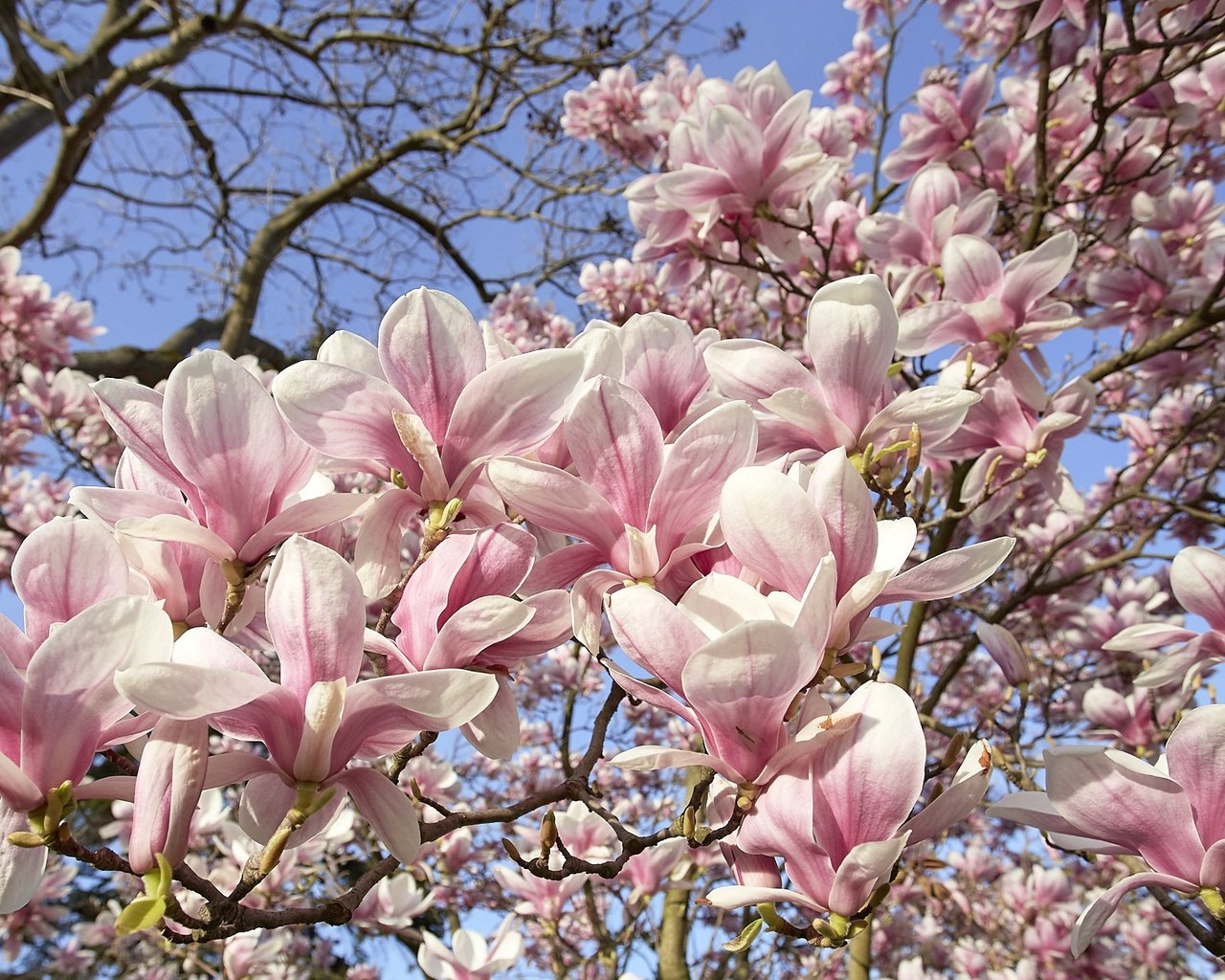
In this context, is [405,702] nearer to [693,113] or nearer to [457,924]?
[693,113]

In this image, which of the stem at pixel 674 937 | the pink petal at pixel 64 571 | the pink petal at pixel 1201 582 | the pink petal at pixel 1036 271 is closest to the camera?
the pink petal at pixel 64 571

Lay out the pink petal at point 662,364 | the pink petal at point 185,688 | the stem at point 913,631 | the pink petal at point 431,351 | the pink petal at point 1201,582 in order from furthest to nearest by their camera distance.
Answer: the stem at point 913,631
the pink petal at point 1201,582
the pink petal at point 662,364
the pink petal at point 431,351
the pink petal at point 185,688

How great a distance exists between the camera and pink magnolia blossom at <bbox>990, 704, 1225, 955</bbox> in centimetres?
60

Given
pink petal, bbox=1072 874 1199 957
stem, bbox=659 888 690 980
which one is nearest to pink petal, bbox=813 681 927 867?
pink petal, bbox=1072 874 1199 957

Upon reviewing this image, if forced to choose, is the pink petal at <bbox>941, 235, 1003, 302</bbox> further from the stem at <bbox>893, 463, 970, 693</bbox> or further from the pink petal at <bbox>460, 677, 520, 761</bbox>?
the pink petal at <bbox>460, 677, 520, 761</bbox>

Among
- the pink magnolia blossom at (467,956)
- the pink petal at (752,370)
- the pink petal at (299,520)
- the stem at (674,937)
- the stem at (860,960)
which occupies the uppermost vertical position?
the pink petal at (752,370)

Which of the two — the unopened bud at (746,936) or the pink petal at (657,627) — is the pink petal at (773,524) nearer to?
the pink petal at (657,627)

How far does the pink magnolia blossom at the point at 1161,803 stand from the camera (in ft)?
1.98

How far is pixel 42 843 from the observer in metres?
0.54

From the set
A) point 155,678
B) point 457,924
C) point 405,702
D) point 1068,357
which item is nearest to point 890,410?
point 405,702

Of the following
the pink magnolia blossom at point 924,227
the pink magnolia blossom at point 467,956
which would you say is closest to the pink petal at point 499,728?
the pink magnolia blossom at point 924,227

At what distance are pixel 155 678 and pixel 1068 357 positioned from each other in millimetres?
3079

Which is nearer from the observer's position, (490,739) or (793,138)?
(490,739)

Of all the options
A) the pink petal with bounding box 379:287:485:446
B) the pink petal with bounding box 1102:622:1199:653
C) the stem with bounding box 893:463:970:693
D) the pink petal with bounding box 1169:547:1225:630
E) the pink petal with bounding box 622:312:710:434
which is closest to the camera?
the pink petal with bounding box 379:287:485:446
